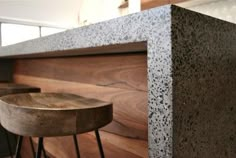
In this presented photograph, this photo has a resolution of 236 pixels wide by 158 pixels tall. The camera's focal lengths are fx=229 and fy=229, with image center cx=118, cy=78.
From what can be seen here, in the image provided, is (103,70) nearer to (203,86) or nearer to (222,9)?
(203,86)

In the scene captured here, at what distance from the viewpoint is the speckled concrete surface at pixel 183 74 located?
43 centimetres

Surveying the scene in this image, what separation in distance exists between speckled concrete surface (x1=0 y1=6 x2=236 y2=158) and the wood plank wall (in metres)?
0.32

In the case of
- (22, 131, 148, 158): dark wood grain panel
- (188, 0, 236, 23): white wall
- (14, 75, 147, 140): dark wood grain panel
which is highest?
(188, 0, 236, 23): white wall

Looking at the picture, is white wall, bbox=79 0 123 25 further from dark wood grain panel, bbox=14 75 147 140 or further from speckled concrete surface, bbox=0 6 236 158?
speckled concrete surface, bbox=0 6 236 158

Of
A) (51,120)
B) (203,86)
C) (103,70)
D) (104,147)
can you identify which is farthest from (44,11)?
(203,86)

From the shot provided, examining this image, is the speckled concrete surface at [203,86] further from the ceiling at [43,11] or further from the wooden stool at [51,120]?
the ceiling at [43,11]

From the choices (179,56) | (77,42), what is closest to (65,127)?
(77,42)

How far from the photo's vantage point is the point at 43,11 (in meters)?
4.10

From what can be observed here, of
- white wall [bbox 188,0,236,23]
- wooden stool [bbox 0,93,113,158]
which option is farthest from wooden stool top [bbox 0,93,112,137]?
white wall [bbox 188,0,236,23]

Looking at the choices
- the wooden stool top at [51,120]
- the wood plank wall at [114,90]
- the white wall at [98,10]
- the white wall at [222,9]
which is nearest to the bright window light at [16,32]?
the white wall at [98,10]

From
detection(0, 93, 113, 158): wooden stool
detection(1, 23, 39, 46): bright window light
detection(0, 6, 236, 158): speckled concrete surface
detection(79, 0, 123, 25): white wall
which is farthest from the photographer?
detection(1, 23, 39, 46): bright window light

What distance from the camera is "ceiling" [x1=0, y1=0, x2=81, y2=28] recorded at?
12.5 feet

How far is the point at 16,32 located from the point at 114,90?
3785 millimetres

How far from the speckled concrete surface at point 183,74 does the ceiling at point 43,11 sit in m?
3.72
